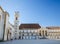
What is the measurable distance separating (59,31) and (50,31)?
478 cm

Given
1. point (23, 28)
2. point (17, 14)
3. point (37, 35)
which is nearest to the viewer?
point (17, 14)

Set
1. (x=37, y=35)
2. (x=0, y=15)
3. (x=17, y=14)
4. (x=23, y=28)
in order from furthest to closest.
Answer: (x=23, y=28) < (x=37, y=35) < (x=17, y=14) < (x=0, y=15)

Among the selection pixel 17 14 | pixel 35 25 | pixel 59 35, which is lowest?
pixel 59 35

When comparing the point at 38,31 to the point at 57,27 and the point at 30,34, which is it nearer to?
the point at 30,34

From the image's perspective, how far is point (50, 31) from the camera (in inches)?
2768

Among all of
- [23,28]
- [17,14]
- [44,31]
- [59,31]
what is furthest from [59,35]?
[17,14]

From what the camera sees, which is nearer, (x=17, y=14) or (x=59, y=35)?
(x=17, y=14)

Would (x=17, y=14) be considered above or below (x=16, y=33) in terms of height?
above

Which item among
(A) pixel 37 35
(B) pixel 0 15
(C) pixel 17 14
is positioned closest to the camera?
(B) pixel 0 15

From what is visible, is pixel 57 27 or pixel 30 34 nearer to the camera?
pixel 30 34

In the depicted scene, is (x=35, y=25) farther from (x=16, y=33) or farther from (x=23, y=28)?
(x=16, y=33)

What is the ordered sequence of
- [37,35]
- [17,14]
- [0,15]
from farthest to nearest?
[37,35]
[17,14]
[0,15]

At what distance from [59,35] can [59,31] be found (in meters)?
2.75

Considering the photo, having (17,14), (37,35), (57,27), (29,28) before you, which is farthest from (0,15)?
(57,27)
